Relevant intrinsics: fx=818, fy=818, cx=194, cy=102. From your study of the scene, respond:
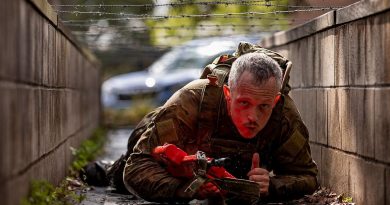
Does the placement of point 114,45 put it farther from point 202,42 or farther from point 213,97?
point 213,97

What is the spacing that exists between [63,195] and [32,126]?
50.3 inches

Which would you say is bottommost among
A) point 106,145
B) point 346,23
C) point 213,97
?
point 106,145

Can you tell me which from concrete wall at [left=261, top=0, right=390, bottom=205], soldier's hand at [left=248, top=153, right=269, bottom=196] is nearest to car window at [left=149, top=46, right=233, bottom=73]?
concrete wall at [left=261, top=0, right=390, bottom=205]

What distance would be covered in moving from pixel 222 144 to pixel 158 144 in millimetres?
471

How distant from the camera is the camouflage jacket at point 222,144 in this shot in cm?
584

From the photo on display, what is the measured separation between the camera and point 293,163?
241 inches

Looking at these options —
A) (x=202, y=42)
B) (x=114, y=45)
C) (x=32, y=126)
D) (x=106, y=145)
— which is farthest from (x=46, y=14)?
(x=202, y=42)

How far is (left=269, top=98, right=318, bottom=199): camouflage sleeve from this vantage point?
599 cm

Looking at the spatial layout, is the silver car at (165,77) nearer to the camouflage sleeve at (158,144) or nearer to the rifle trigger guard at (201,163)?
the camouflage sleeve at (158,144)

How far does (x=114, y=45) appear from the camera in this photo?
49.2 ft

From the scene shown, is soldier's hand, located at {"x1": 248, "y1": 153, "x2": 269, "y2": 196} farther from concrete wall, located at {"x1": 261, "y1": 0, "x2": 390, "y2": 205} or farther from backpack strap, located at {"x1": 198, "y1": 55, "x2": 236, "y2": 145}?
concrete wall, located at {"x1": 261, "y1": 0, "x2": 390, "y2": 205}

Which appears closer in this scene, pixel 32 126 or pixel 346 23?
pixel 32 126

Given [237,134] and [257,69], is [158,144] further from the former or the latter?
[257,69]

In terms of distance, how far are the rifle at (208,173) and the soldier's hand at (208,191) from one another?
0.08 feet
